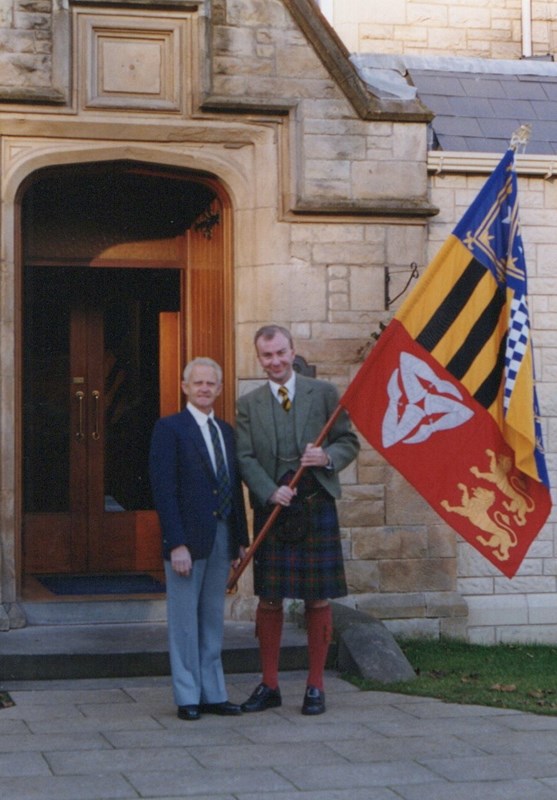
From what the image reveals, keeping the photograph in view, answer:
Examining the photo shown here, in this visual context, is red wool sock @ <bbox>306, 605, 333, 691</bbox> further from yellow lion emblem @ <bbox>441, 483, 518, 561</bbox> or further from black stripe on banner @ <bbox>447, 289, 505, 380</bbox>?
black stripe on banner @ <bbox>447, 289, 505, 380</bbox>

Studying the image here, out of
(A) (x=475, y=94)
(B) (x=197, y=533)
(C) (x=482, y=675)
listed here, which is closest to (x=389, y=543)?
(C) (x=482, y=675)

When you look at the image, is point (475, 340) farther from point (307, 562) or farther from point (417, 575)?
point (417, 575)

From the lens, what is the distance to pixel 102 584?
10.0m

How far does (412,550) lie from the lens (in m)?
9.62

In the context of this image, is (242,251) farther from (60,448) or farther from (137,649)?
(137,649)

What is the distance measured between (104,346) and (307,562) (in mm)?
4522

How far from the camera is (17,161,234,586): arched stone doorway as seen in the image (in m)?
10.4

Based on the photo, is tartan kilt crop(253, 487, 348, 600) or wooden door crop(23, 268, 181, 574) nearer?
Result: tartan kilt crop(253, 487, 348, 600)

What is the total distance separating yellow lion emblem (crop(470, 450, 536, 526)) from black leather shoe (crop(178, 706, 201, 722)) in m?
1.82

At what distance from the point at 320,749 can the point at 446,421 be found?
1821 millimetres

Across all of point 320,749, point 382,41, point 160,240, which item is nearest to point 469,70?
point 382,41

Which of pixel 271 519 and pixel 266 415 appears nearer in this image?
pixel 271 519

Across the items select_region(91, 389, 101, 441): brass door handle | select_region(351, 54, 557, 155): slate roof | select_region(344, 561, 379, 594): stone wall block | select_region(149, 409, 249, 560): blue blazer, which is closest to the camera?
select_region(149, 409, 249, 560): blue blazer

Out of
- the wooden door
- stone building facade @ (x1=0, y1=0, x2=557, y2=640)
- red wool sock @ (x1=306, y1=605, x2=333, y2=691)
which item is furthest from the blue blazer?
the wooden door
